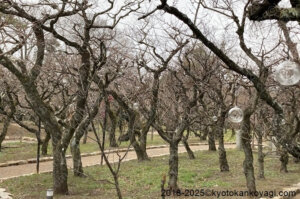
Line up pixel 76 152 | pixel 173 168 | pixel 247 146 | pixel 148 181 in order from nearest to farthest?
pixel 247 146
pixel 173 168
pixel 148 181
pixel 76 152

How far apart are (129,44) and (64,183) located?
7.86 metres

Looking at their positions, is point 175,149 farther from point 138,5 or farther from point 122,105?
point 122,105

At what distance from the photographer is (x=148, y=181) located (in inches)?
521

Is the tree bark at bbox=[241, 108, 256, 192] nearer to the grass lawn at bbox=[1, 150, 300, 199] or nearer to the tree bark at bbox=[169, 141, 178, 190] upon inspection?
the grass lawn at bbox=[1, 150, 300, 199]

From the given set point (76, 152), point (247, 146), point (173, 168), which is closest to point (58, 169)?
point (76, 152)

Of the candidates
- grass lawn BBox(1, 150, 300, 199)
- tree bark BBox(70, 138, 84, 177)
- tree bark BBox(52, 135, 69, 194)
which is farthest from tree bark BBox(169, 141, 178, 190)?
tree bark BBox(70, 138, 84, 177)

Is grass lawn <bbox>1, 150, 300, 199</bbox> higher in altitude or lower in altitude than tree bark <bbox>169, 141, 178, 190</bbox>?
lower

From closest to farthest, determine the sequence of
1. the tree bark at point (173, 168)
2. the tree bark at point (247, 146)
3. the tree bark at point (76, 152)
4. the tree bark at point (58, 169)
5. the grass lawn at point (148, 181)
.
A: 1. the tree bark at point (247, 146)
2. the tree bark at point (173, 168)
3. the tree bark at point (58, 169)
4. the grass lawn at point (148, 181)
5. the tree bark at point (76, 152)

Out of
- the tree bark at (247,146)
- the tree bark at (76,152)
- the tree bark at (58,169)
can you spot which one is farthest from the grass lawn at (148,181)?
the tree bark at (247,146)

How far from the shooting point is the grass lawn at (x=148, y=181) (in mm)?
11453

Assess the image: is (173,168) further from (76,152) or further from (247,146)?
(76,152)

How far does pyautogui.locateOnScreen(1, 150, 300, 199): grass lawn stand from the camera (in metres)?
11.5

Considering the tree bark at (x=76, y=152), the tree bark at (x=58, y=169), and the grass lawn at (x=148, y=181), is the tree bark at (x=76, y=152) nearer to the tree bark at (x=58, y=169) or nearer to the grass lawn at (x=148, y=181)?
the grass lawn at (x=148, y=181)

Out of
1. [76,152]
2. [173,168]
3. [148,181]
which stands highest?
[76,152]
